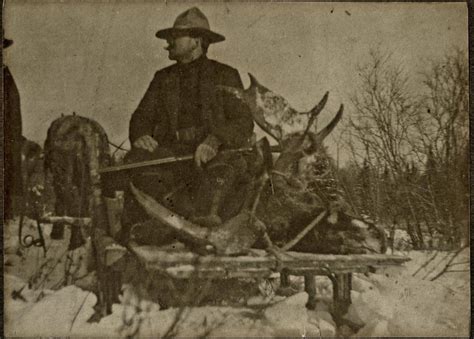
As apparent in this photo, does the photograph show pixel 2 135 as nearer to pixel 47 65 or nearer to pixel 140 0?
pixel 47 65

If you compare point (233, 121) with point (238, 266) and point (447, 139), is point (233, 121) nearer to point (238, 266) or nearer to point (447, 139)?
point (238, 266)

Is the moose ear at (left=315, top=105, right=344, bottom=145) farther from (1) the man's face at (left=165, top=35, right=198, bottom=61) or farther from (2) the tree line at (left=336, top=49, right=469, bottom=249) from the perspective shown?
(1) the man's face at (left=165, top=35, right=198, bottom=61)

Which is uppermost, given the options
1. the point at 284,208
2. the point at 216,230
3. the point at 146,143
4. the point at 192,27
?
the point at 192,27

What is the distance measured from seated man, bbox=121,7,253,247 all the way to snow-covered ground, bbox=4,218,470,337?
0.45 metres

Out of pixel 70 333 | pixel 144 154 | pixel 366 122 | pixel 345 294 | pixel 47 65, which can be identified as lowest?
pixel 70 333

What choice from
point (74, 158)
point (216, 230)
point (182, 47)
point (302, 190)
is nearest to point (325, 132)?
point (302, 190)

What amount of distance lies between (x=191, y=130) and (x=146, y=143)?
10.4 inches

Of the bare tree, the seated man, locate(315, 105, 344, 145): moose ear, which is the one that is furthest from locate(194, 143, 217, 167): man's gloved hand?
the bare tree

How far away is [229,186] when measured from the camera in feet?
10.8

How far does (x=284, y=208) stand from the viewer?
331 cm

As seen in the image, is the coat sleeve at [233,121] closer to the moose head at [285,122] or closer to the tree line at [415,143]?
the moose head at [285,122]

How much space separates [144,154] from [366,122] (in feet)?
4.21

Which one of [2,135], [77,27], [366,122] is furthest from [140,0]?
[366,122]

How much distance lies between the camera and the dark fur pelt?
3338 mm
